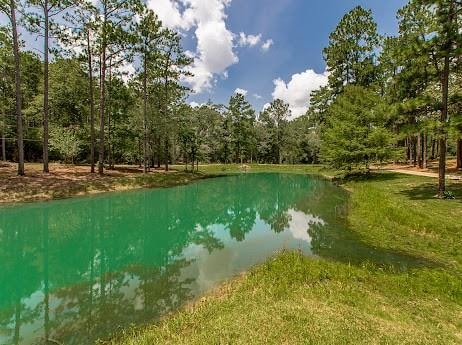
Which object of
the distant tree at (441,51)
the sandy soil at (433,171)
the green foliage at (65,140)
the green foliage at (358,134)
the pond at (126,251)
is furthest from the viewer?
the green foliage at (65,140)

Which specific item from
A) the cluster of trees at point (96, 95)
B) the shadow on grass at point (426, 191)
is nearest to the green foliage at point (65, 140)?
the cluster of trees at point (96, 95)

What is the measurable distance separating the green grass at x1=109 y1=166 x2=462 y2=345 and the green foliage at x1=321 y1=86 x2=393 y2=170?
789 inches

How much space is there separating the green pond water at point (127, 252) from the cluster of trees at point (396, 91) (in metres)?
7.22

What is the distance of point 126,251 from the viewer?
43.2 ft

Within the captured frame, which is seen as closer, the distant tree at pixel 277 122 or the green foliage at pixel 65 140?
the green foliage at pixel 65 140

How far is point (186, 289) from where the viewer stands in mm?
9336

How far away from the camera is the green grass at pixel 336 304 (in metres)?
5.97

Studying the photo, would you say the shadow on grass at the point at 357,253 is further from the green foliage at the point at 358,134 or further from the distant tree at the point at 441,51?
the green foliage at the point at 358,134

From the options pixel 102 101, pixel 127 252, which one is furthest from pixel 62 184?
pixel 127 252

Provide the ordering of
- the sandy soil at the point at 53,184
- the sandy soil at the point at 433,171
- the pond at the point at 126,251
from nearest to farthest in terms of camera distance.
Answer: the pond at the point at 126,251 → the sandy soil at the point at 53,184 → the sandy soil at the point at 433,171

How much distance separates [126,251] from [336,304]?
29.7 ft

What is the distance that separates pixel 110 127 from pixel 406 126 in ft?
109

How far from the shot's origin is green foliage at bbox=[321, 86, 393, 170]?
3178cm

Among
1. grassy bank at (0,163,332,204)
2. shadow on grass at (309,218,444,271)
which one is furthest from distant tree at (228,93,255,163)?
shadow on grass at (309,218,444,271)
